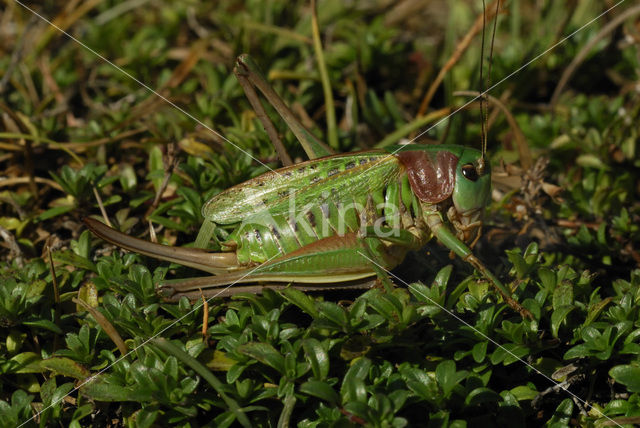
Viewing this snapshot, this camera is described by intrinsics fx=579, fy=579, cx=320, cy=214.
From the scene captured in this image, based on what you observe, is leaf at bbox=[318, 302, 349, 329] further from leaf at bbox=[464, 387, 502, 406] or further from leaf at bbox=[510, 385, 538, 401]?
leaf at bbox=[510, 385, 538, 401]

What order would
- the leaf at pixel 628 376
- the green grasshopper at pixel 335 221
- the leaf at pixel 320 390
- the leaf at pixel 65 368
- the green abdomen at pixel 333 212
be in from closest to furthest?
the leaf at pixel 320 390
the leaf at pixel 628 376
the leaf at pixel 65 368
the green grasshopper at pixel 335 221
the green abdomen at pixel 333 212

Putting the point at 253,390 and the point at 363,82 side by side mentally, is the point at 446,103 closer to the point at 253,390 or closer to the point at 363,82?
the point at 363,82

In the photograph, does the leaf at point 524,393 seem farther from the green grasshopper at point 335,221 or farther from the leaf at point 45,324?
the leaf at point 45,324

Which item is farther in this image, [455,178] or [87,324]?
[455,178]

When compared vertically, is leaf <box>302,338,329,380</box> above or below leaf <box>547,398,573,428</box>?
above

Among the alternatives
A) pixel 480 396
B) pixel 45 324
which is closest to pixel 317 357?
pixel 480 396

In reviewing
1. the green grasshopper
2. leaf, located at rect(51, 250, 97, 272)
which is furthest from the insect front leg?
leaf, located at rect(51, 250, 97, 272)

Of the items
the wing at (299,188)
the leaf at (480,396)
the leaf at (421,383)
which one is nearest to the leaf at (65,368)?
the wing at (299,188)

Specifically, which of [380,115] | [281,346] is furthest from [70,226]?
[380,115]

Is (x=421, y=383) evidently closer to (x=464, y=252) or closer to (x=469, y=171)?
(x=464, y=252)
